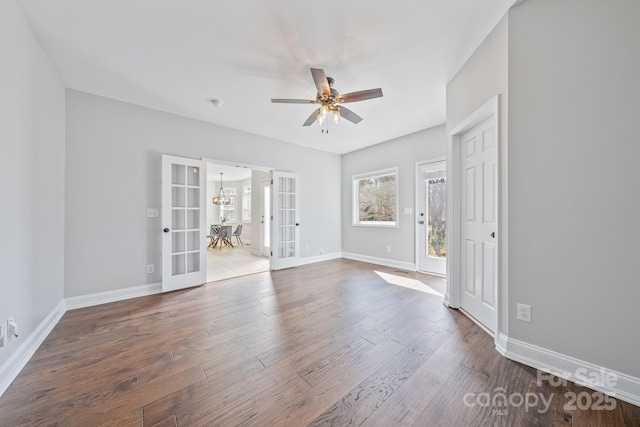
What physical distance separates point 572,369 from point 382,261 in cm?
360

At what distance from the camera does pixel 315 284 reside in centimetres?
380

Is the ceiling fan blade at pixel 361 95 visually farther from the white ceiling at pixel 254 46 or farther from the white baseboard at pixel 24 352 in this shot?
the white baseboard at pixel 24 352

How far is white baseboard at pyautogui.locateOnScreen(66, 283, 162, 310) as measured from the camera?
2.86 metres

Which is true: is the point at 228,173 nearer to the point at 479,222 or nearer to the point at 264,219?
the point at 264,219

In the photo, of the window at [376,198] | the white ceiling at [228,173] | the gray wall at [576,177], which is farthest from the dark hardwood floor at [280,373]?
the white ceiling at [228,173]

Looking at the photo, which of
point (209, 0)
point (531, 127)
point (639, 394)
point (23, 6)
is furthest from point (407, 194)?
point (23, 6)

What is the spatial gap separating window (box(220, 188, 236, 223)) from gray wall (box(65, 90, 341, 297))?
5951 mm

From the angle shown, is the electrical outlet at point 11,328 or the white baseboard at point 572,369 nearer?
the white baseboard at point 572,369

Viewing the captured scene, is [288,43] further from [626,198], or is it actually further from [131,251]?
[131,251]

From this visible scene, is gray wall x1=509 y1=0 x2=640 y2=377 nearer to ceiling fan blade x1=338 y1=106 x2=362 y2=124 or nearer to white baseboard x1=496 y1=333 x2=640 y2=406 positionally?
white baseboard x1=496 y1=333 x2=640 y2=406

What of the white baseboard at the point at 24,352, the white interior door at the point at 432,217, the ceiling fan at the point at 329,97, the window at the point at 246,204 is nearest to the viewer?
the white baseboard at the point at 24,352

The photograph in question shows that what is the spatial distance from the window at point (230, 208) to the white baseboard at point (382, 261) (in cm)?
572

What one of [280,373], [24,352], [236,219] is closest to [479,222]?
[280,373]

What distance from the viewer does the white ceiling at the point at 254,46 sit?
1.81 meters
